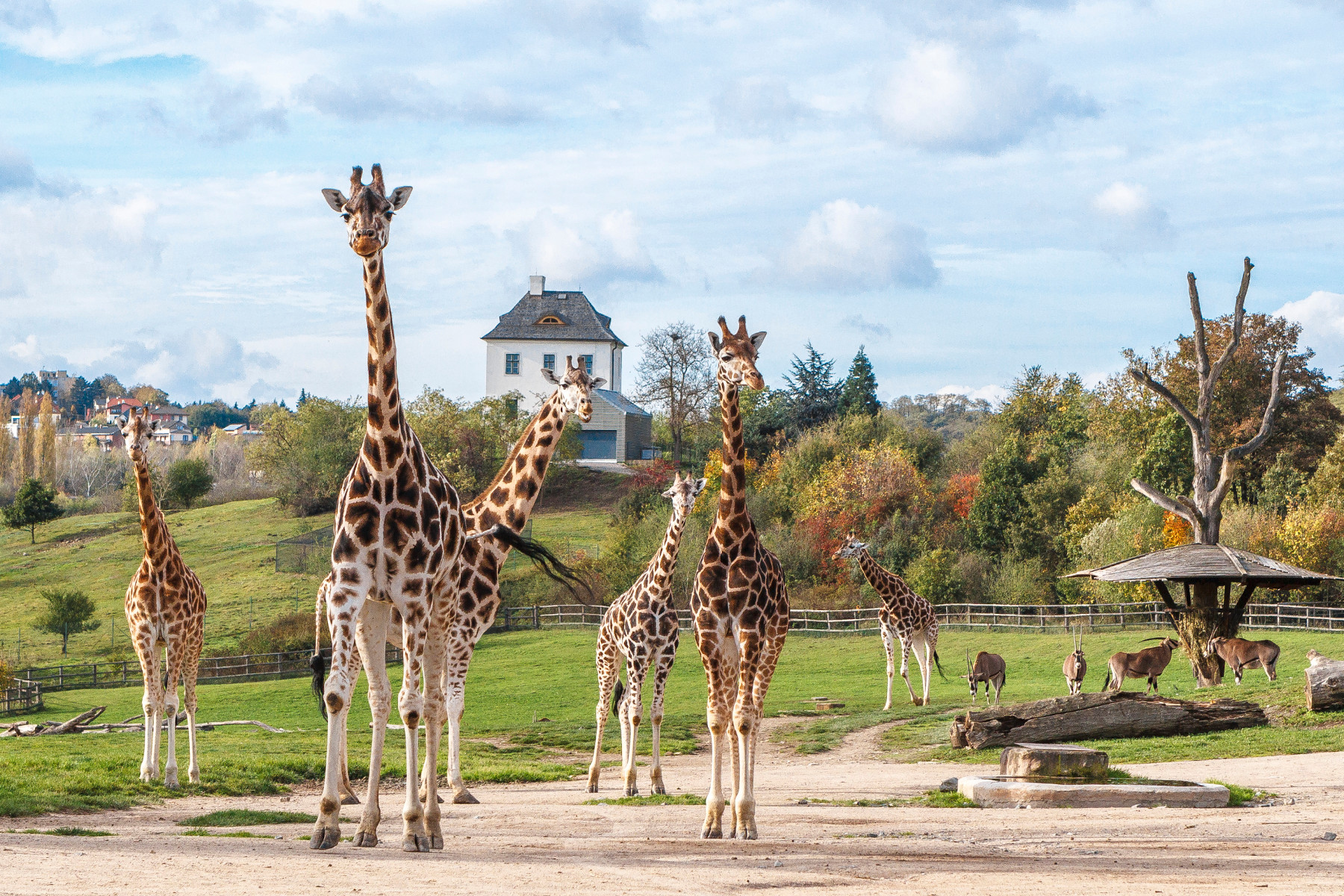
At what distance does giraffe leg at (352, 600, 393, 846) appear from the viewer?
341 inches

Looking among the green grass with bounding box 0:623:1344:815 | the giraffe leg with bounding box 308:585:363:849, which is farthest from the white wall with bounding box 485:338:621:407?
the giraffe leg with bounding box 308:585:363:849

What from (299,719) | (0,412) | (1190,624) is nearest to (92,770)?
(299,719)

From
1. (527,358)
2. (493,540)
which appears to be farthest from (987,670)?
(527,358)

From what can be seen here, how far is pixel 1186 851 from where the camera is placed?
8.92 metres

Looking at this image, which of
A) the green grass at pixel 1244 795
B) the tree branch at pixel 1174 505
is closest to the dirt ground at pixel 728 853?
the green grass at pixel 1244 795

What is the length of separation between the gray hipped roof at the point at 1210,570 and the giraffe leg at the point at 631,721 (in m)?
13.8

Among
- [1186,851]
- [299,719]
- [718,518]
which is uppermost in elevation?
[718,518]

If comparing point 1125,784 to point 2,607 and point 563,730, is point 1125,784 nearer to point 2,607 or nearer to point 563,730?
point 563,730

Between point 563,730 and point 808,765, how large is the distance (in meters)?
5.91

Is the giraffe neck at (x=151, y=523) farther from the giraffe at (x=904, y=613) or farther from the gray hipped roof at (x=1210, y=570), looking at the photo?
the gray hipped roof at (x=1210, y=570)

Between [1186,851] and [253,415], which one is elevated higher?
[253,415]

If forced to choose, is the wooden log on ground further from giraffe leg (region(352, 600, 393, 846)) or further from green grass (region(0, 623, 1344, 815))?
giraffe leg (region(352, 600, 393, 846))

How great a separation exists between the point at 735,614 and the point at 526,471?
4.12 meters

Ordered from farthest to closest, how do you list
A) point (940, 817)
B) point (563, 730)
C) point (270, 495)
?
point (270, 495) → point (563, 730) → point (940, 817)
